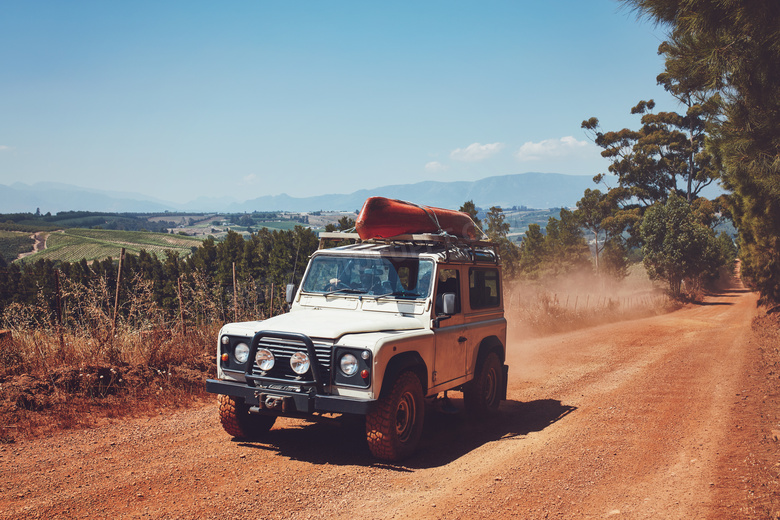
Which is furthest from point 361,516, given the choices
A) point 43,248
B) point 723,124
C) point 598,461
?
point 43,248

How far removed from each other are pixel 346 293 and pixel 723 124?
8.01 m

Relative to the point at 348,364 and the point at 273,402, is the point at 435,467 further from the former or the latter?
the point at 273,402

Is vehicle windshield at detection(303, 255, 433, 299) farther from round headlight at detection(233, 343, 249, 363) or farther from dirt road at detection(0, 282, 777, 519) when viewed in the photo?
dirt road at detection(0, 282, 777, 519)

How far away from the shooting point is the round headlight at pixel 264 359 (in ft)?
19.6

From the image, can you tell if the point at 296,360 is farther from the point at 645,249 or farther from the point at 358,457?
the point at 645,249

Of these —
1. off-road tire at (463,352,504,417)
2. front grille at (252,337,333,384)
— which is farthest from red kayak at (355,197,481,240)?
off-road tire at (463,352,504,417)

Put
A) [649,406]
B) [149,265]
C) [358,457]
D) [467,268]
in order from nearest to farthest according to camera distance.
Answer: [358,457] → [467,268] → [649,406] → [149,265]

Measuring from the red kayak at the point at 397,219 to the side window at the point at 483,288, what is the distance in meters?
0.75

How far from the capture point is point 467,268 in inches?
316

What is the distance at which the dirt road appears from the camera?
15.9 ft

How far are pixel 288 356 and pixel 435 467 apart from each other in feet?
6.36

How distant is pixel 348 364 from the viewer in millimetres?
5789

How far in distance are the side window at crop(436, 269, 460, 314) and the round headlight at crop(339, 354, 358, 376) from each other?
162 cm

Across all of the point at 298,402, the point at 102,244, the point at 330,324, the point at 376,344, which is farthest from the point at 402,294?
the point at 102,244
